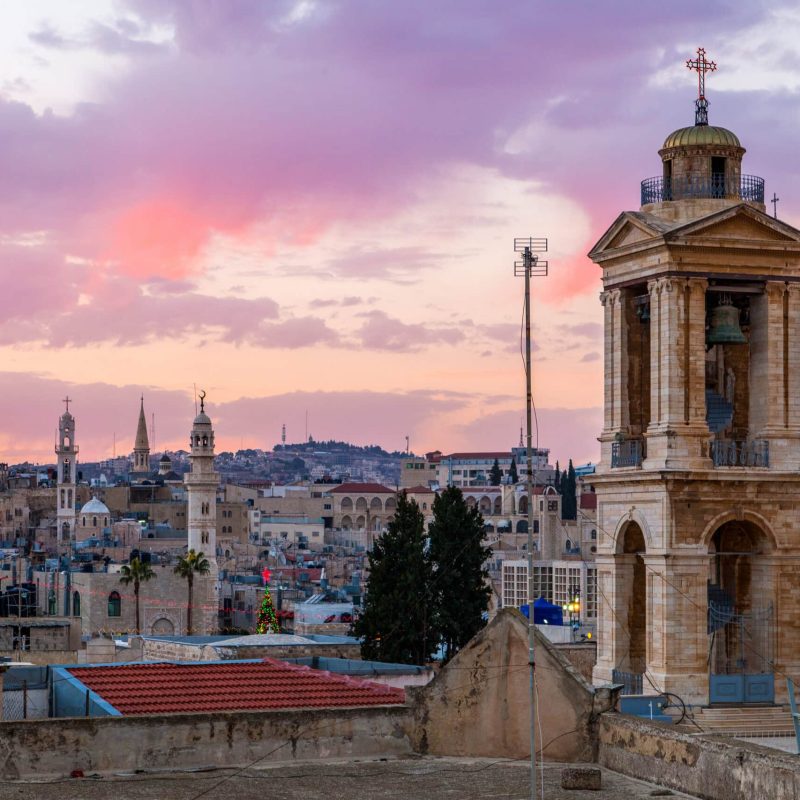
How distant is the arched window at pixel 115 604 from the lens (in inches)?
4377

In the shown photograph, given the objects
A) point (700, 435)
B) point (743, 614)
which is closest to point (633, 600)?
point (743, 614)

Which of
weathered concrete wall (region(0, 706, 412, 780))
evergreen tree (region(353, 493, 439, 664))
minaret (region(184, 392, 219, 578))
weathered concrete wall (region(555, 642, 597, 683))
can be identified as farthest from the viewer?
minaret (region(184, 392, 219, 578))

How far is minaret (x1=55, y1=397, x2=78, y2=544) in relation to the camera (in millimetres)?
174625

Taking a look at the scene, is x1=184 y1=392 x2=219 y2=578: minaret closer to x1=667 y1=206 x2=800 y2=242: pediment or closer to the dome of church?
the dome of church

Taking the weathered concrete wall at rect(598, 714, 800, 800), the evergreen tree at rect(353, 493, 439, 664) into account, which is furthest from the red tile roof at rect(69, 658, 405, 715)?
the evergreen tree at rect(353, 493, 439, 664)

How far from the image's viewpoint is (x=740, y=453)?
29.5 metres

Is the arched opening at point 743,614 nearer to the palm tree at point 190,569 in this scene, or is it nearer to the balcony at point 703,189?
the balcony at point 703,189

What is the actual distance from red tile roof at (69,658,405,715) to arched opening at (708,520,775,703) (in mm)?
6598

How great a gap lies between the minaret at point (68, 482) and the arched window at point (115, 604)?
6039 centimetres

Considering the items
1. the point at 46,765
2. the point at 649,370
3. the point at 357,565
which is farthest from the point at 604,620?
the point at 357,565

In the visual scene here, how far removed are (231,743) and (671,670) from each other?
10067 mm

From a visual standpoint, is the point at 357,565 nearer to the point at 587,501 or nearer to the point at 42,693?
the point at 587,501

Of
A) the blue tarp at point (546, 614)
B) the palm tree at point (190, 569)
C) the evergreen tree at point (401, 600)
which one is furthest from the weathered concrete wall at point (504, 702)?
the palm tree at point (190, 569)

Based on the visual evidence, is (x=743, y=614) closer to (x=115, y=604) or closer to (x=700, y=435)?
(x=700, y=435)
